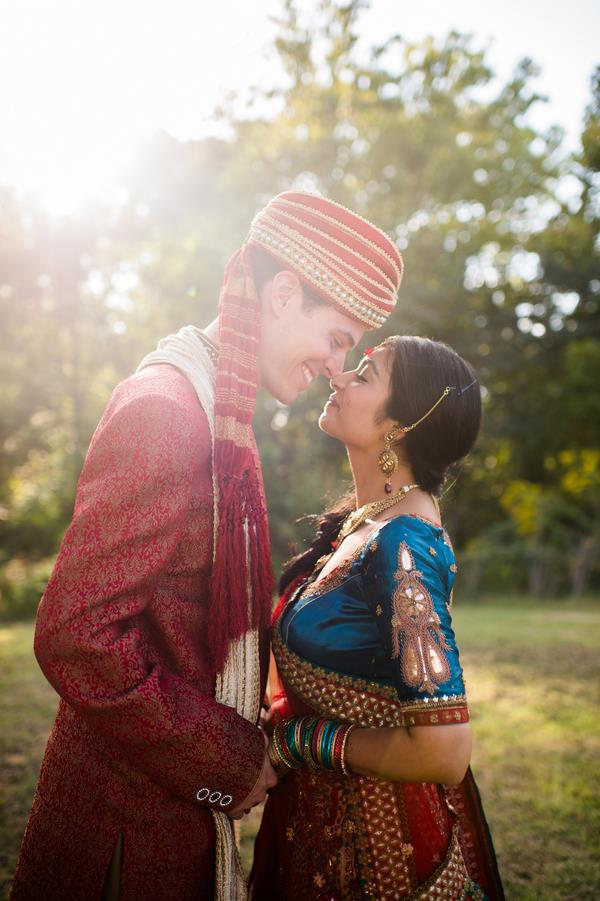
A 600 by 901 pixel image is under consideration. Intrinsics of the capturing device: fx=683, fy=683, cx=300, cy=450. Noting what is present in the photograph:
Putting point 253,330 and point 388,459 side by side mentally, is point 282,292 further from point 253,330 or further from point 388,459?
point 388,459

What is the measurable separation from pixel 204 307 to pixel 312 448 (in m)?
4.39

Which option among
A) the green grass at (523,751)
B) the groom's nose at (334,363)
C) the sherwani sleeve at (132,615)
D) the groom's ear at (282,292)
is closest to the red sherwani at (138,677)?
the sherwani sleeve at (132,615)

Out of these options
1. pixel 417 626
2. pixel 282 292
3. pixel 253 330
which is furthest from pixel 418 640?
pixel 282 292

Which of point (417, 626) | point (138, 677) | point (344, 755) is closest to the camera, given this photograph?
point (138, 677)

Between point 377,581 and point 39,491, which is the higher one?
point 39,491

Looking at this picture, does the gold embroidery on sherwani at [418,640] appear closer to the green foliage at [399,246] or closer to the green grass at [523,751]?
the green grass at [523,751]

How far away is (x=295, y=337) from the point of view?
211cm

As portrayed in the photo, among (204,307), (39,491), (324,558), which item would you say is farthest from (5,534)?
(324,558)

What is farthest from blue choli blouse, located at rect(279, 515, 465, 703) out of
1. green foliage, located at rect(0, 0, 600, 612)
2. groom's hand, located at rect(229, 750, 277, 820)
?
green foliage, located at rect(0, 0, 600, 612)

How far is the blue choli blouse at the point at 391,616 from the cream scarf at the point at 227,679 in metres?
0.19

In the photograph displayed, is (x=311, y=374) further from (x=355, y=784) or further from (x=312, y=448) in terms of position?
(x=312, y=448)

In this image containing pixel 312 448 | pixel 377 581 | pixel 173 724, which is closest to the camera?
pixel 173 724

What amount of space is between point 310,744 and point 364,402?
3.51ft

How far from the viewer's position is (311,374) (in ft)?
7.41
